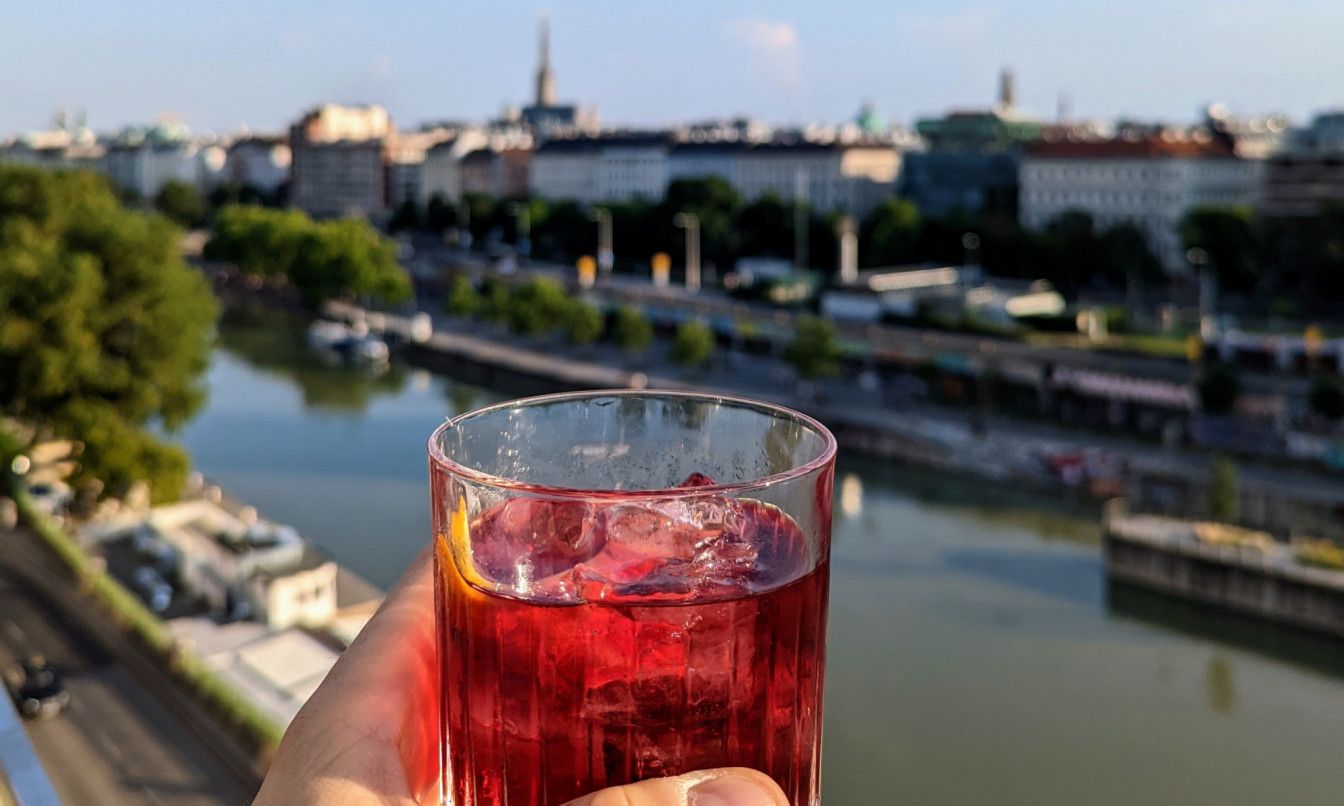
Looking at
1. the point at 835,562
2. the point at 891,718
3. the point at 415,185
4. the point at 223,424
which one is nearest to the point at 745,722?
the point at 891,718

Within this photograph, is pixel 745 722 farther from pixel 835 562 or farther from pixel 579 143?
pixel 579 143

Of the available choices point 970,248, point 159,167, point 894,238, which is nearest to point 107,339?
point 970,248

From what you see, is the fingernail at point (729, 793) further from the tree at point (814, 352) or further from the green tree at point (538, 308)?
the green tree at point (538, 308)

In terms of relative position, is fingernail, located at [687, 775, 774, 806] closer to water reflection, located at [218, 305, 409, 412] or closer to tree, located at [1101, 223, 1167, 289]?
water reflection, located at [218, 305, 409, 412]

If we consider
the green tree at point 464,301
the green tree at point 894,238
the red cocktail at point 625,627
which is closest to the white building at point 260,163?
the green tree at point 464,301

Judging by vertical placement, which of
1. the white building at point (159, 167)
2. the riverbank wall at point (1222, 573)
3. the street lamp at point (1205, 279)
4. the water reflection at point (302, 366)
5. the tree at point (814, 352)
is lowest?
the water reflection at point (302, 366)

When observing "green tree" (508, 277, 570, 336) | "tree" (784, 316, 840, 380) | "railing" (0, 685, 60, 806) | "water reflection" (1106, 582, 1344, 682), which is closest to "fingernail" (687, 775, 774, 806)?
"railing" (0, 685, 60, 806)

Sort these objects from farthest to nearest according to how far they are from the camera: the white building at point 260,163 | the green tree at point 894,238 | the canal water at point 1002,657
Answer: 1. the white building at point 260,163
2. the green tree at point 894,238
3. the canal water at point 1002,657
